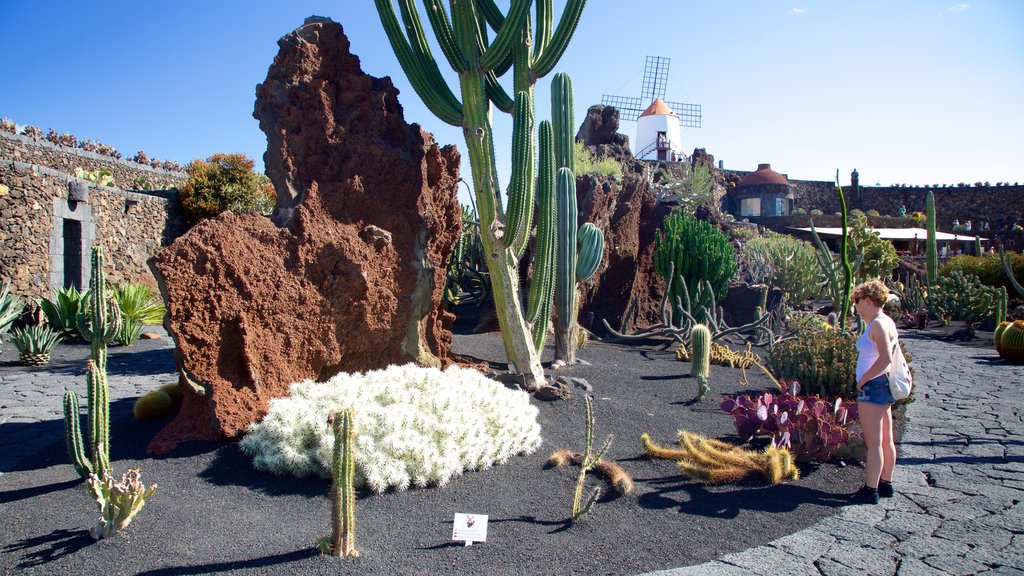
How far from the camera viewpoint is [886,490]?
3.75 metres

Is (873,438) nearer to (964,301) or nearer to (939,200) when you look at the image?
(964,301)

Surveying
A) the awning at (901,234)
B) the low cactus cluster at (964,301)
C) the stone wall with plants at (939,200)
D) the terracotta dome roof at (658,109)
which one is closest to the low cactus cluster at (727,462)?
the low cactus cluster at (964,301)

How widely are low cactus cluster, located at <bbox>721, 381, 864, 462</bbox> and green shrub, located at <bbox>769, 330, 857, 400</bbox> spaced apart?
1222 mm

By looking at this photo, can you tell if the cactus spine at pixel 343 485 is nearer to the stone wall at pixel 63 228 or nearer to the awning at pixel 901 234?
the stone wall at pixel 63 228

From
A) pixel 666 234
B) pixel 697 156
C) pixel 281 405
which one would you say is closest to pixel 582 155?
pixel 666 234

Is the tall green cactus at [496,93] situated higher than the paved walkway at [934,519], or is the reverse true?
the tall green cactus at [496,93]

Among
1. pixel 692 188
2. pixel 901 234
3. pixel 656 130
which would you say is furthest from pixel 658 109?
pixel 692 188

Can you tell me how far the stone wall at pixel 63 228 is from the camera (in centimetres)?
996

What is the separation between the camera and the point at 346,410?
2.67 metres

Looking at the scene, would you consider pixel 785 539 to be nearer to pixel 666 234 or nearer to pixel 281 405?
pixel 281 405

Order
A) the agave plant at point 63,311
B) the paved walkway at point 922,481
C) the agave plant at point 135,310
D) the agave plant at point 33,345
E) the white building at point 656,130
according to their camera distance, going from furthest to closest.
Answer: the white building at point 656,130
the agave plant at point 63,311
the agave plant at point 135,310
the agave plant at point 33,345
the paved walkway at point 922,481

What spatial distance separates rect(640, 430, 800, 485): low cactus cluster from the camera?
156 inches

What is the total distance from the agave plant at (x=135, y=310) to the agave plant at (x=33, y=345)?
3.43ft

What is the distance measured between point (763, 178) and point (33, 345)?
38.4 meters
